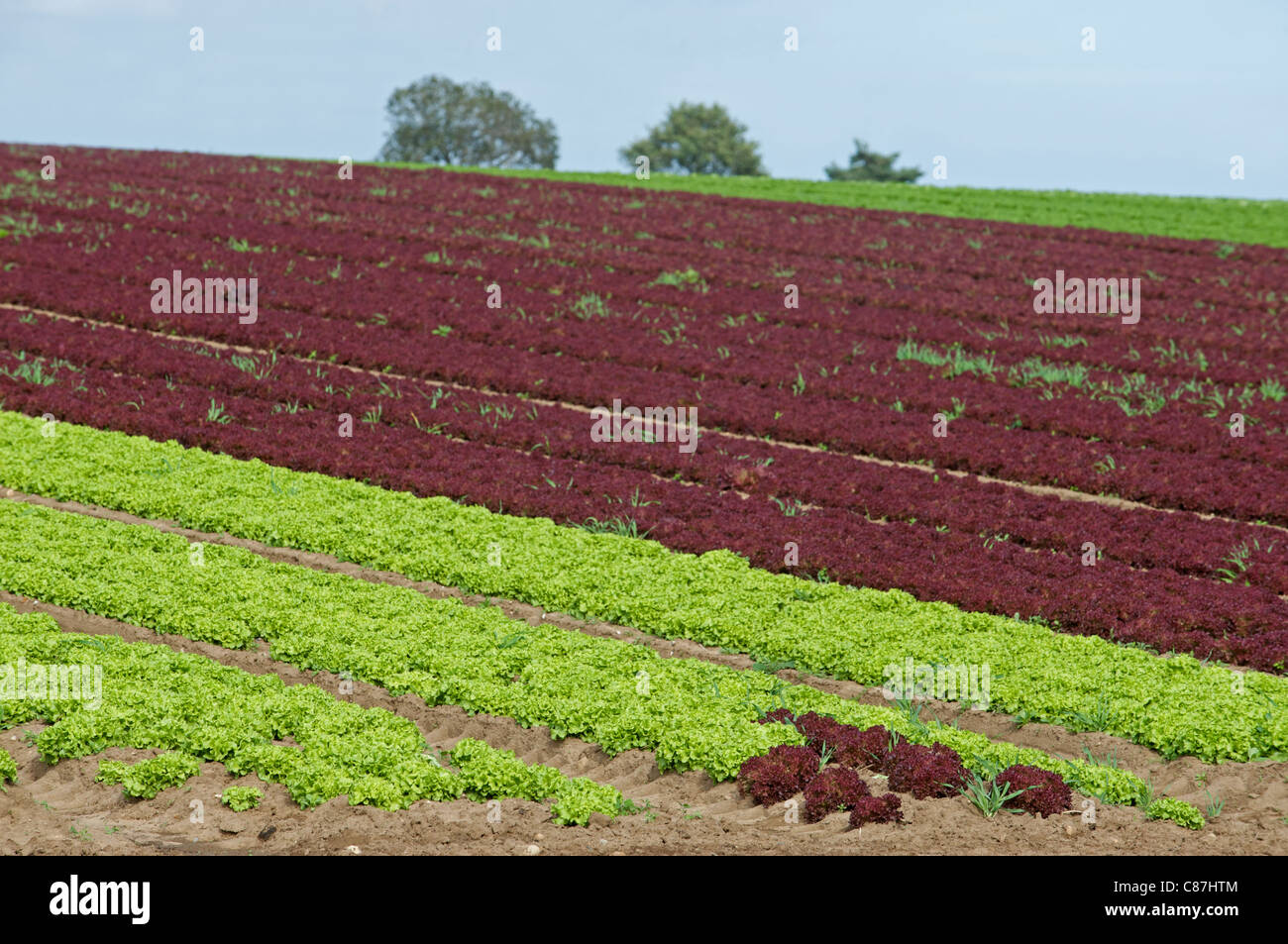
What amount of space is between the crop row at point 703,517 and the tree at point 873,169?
225 feet

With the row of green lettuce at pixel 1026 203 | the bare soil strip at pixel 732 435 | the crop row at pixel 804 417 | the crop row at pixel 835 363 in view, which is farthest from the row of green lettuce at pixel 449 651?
the row of green lettuce at pixel 1026 203

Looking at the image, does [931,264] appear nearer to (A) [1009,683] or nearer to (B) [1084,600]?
(B) [1084,600]

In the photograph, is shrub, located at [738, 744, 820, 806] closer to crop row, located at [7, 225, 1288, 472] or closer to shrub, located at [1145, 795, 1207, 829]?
shrub, located at [1145, 795, 1207, 829]

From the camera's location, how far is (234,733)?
8.84 metres

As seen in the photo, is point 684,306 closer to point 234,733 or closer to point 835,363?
point 835,363

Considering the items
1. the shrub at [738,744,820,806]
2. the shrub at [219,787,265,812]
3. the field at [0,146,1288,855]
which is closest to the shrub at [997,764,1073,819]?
the field at [0,146,1288,855]

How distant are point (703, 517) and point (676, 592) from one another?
244 centimetres

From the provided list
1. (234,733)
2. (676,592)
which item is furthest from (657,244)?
(234,733)

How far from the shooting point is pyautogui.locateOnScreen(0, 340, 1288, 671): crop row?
11883 mm

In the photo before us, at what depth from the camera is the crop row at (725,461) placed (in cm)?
1389

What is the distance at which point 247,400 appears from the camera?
18.1 m

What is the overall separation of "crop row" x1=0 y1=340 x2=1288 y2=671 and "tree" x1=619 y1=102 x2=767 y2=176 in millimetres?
71093

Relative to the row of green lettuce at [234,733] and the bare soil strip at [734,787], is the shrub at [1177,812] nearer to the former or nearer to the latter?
the bare soil strip at [734,787]
